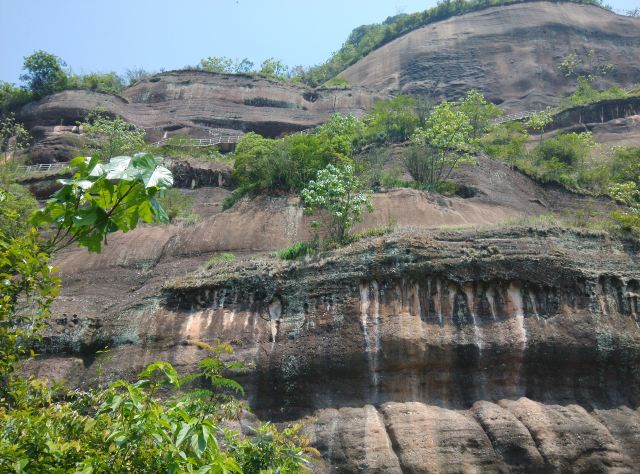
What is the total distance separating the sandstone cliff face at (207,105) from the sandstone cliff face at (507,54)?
23.8 ft

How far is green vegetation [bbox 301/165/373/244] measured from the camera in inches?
915

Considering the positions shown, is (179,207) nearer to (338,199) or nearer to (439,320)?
(338,199)

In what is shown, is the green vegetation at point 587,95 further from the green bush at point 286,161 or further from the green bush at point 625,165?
the green bush at point 286,161

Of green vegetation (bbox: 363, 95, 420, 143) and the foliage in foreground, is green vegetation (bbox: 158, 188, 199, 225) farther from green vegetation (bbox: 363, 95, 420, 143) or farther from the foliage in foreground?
the foliage in foreground

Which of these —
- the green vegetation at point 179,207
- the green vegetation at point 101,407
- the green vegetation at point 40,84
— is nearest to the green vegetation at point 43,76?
the green vegetation at point 40,84

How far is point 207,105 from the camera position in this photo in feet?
159

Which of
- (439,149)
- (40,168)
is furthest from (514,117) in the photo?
(40,168)

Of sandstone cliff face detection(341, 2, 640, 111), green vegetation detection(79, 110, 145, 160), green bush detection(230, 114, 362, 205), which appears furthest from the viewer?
sandstone cliff face detection(341, 2, 640, 111)

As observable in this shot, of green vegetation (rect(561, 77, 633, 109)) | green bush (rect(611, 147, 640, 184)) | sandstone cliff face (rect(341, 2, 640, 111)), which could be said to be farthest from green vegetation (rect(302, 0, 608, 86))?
green bush (rect(611, 147, 640, 184))

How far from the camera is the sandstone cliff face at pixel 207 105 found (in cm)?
4516

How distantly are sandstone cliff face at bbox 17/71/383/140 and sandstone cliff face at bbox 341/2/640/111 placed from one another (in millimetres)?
Result: 7257

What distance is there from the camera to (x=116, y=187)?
548 centimetres

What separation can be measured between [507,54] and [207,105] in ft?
81.8

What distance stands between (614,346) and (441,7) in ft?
176
